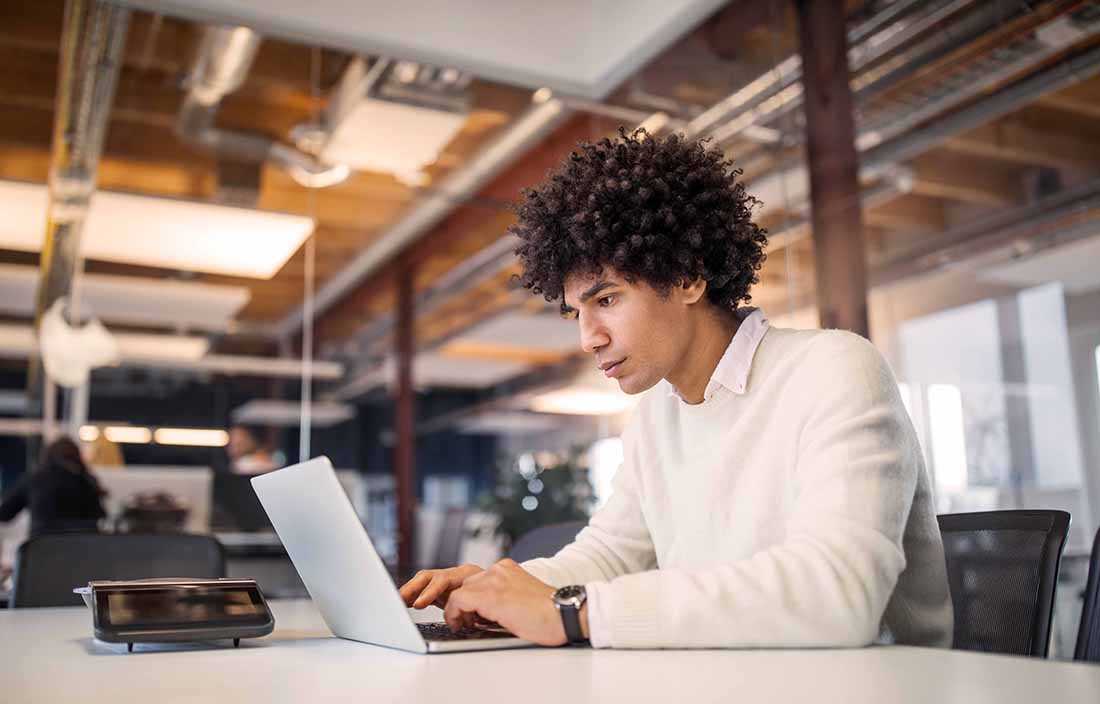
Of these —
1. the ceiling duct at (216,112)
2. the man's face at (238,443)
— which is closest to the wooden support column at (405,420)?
the ceiling duct at (216,112)

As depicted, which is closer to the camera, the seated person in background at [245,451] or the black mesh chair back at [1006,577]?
the black mesh chair back at [1006,577]

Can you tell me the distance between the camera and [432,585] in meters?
1.34

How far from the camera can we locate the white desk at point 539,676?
0.80m

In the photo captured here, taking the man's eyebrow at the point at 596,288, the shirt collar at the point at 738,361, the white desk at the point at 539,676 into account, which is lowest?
the white desk at the point at 539,676

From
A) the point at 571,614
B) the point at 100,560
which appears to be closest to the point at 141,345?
the point at 100,560

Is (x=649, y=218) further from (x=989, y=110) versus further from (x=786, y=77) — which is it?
(x=786, y=77)

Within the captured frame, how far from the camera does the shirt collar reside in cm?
149

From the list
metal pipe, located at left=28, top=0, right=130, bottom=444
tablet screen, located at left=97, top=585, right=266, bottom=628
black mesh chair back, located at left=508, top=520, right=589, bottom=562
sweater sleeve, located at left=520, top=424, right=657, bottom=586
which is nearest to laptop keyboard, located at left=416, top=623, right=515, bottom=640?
tablet screen, located at left=97, top=585, right=266, bottom=628

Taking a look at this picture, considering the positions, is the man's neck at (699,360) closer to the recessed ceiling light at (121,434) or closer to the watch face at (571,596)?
the watch face at (571,596)

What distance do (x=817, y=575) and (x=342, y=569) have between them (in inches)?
21.2

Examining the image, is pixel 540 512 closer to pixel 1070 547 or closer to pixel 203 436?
pixel 203 436

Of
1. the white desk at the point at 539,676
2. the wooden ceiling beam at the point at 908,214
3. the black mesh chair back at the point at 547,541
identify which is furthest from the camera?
the wooden ceiling beam at the point at 908,214

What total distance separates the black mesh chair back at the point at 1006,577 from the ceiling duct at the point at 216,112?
3.50 m

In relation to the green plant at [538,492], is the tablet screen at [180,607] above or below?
below
